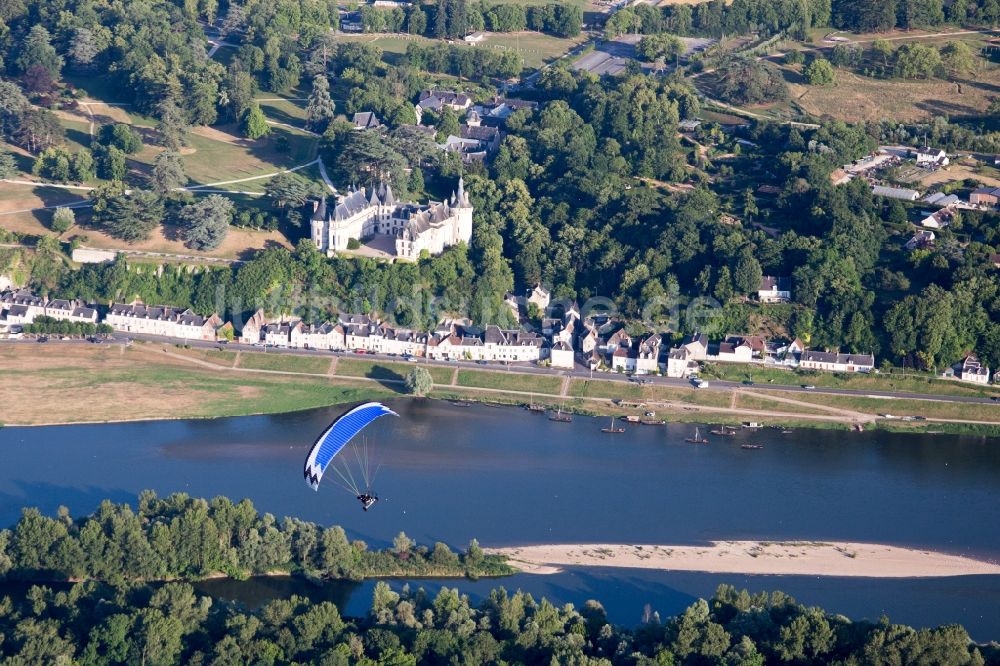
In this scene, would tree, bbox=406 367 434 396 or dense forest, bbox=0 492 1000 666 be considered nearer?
dense forest, bbox=0 492 1000 666

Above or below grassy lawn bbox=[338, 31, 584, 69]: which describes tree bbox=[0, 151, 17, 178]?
below

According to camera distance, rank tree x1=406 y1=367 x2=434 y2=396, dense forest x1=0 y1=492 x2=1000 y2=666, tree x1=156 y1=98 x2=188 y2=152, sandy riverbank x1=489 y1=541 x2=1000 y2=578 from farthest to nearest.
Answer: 1. tree x1=156 y1=98 x2=188 y2=152
2. tree x1=406 y1=367 x2=434 y2=396
3. sandy riverbank x1=489 y1=541 x2=1000 y2=578
4. dense forest x1=0 y1=492 x2=1000 y2=666

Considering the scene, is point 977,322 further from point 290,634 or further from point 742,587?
point 290,634

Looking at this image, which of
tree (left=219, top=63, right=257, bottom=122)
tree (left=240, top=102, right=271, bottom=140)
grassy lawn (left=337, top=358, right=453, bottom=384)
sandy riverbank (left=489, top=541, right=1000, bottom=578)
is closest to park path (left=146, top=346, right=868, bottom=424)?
grassy lawn (left=337, top=358, right=453, bottom=384)

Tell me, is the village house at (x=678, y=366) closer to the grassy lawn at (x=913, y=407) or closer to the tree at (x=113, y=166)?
the grassy lawn at (x=913, y=407)

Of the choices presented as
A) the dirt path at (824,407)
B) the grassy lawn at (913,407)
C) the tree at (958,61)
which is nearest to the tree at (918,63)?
the tree at (958,61)

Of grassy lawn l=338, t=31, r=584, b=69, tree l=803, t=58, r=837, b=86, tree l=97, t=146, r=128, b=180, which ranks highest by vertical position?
grassy lawn l=338, t=31, r=584, b=69

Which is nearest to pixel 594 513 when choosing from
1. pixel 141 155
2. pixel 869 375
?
pixel 869 375

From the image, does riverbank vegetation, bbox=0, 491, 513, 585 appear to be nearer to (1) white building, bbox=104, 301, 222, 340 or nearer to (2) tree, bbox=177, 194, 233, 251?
(1) white building, bbox=104, 301, 222, 340
